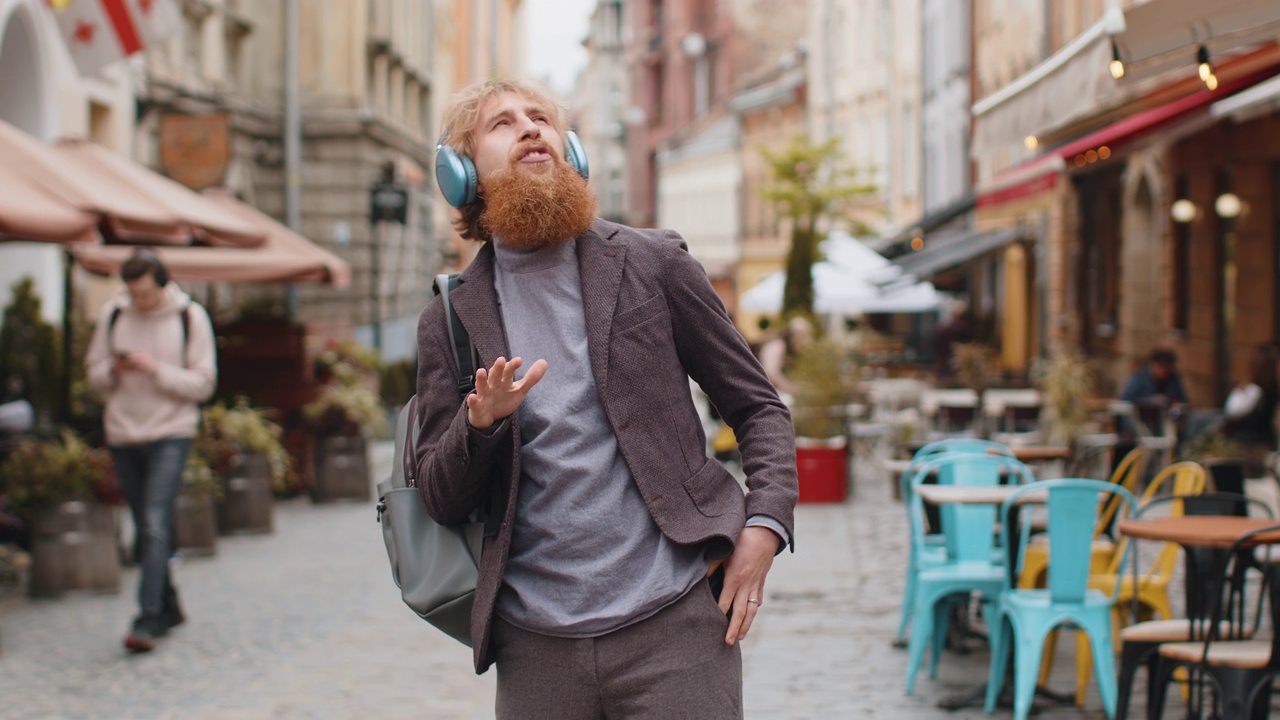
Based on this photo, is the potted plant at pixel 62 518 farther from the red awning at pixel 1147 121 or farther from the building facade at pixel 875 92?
the building facade at pixel 875 92

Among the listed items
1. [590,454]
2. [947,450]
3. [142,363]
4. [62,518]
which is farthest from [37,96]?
[590,454]

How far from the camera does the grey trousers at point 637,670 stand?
2621mm

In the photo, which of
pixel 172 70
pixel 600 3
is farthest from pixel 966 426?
pixel 600 3

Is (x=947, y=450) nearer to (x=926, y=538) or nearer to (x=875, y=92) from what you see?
(x=926, y=538)

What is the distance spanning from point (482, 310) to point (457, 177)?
0.25 m

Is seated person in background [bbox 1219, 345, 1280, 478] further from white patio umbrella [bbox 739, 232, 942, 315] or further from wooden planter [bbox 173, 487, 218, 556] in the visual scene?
white patio umbrella [bbox 739, 232, 942, 315]

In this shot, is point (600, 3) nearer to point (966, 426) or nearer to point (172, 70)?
point (172, 70)

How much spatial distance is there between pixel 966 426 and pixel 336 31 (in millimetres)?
17581

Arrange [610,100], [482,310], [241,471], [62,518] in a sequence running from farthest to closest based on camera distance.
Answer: [610,100] → [241,471] → [62,518] → [482,310]

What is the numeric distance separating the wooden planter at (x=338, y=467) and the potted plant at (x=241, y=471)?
6.14 ft

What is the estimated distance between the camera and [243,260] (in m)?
13.0

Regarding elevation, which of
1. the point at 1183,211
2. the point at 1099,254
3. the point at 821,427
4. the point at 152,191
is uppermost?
the point at 1183,211

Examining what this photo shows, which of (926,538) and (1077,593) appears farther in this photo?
(926,538)

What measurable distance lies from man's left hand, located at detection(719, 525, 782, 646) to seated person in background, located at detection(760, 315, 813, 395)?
38.7 feet
